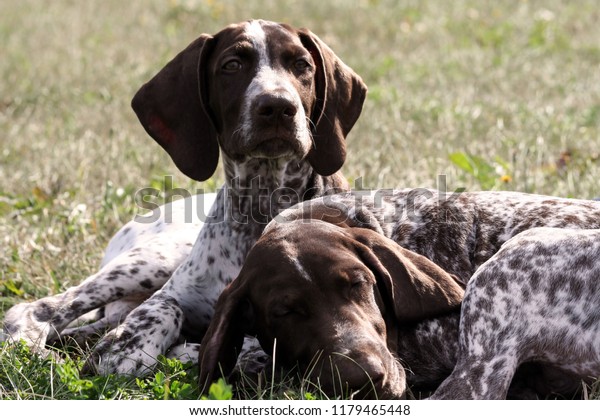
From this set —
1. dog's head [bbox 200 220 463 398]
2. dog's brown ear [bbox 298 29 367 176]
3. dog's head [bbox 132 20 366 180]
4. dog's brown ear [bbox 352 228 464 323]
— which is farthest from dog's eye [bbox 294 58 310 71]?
dog's brown ear [bbox 352 228 464 323]

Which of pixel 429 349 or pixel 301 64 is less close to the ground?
Result: pixel 301 64

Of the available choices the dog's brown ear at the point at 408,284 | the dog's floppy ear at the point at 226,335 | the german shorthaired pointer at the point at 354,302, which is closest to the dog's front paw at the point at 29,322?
the dog's floppy ear at the point at 226,335

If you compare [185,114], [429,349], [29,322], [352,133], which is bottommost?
[29,322]

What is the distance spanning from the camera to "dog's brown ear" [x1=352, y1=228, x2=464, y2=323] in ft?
14.1

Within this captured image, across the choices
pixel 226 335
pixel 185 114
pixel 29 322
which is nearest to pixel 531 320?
pixel 226 335

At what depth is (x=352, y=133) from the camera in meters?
9.48

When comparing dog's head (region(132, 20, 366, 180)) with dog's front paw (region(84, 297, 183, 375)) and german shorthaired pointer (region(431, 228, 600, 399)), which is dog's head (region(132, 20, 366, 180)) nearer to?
dog's front paw (region(84, 297, 183, 375))

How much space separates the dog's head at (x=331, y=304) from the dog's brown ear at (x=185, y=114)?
1308mm

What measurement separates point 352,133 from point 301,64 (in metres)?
3.87

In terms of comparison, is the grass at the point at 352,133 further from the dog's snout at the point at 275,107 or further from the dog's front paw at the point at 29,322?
the dog's snout at the point at 275,107

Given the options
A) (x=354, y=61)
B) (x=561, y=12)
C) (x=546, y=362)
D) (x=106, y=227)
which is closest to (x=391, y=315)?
(x=546, y=362)

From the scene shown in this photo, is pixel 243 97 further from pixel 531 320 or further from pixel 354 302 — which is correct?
pixel 531 320

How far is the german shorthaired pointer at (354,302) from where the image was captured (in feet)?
13.2

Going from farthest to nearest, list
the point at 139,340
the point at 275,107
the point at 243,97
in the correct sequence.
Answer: the point at 243,97 < the point at 275,107 < the point at 139,340
